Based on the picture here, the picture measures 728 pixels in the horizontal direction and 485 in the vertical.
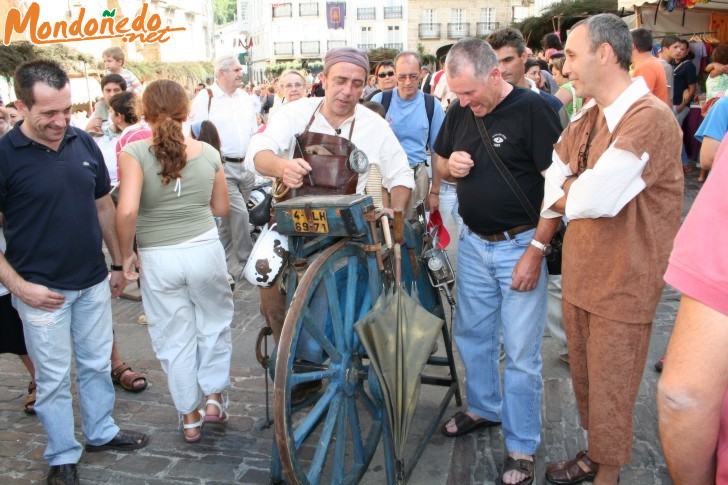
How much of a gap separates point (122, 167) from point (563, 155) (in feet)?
7.19

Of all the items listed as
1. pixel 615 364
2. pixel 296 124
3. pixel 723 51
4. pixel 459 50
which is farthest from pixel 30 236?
pixel 723 51

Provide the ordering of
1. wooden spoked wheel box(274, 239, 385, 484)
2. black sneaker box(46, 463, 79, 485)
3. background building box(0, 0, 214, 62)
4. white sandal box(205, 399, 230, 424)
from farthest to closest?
background building box(0, 0, 214, 62) → white sandal box(205, 399, 230, 424) → black sneaker box(46, 463, 79, 485) → wooden spoked wheel box(274, 239, 385, 484)

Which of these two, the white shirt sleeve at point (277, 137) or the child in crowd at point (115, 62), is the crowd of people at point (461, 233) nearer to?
the white shirt sleeve at point (277, 137)

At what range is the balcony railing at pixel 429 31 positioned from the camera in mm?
54312

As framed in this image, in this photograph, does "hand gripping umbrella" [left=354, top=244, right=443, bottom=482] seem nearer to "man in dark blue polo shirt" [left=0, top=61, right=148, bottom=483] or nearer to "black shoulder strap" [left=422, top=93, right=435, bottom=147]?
"man in dark blue polo shirt" [left=0, top=61, right=148, bottom=483]

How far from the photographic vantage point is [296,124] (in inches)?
131

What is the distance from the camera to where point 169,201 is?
11.4ft

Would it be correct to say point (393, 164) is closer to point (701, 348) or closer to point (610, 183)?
point (610, 183)

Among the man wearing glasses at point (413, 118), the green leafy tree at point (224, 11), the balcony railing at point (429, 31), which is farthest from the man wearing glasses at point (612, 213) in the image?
the green leafy tree at point (224, 11)

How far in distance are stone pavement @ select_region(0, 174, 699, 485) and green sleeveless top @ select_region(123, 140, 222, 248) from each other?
1.15 meters

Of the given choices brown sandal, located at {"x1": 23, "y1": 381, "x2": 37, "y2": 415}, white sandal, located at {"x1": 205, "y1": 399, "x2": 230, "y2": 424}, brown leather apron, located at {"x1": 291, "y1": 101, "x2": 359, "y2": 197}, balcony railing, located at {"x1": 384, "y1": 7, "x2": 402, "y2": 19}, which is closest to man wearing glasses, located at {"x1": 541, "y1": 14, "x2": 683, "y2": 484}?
brown leather apron, located at {"x1": 291, "y1": 101, "x2": 359, "y2": 197}

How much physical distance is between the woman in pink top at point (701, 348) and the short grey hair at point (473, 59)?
1.89 metres

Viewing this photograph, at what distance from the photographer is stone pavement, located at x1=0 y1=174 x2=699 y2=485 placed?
3236mm

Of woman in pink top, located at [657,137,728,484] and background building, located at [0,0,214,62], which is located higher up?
background building, located at [0,0,214,62]
